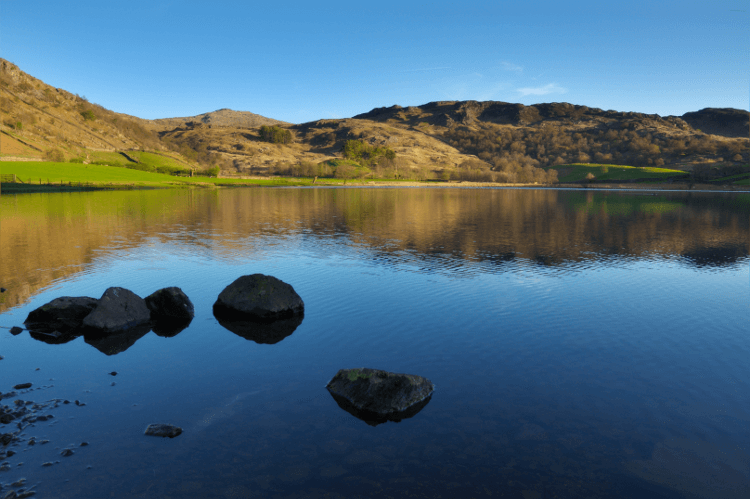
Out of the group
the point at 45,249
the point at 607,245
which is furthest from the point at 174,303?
the point at 607,245

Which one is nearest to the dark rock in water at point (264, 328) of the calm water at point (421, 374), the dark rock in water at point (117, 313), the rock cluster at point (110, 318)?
the calm water at point (421, 374)

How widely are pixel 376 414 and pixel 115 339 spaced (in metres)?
10.7

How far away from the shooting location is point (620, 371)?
1395 centimetres

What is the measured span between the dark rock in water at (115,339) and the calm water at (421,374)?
0.43 feet

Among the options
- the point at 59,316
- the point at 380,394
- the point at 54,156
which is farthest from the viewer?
the point at 54,156

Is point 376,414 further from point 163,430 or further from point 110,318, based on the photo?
point 110,318

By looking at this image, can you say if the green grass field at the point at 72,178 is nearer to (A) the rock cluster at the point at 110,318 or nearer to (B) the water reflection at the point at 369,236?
(B) the water reflection at the point at 369,236

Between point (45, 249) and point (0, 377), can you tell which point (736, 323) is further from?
point (45, 249)

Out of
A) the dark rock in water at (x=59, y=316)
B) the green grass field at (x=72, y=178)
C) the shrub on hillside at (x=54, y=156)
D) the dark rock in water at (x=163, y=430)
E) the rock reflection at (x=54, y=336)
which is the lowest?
the dark rock in water at (x=163, y=430)

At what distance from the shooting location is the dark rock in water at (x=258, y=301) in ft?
62.0

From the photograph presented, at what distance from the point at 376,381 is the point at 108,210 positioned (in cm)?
6264

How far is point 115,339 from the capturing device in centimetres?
1636

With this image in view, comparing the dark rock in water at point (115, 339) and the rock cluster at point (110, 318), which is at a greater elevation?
the rock cluster at point (110, 318)

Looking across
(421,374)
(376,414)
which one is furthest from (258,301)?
(376,414)
